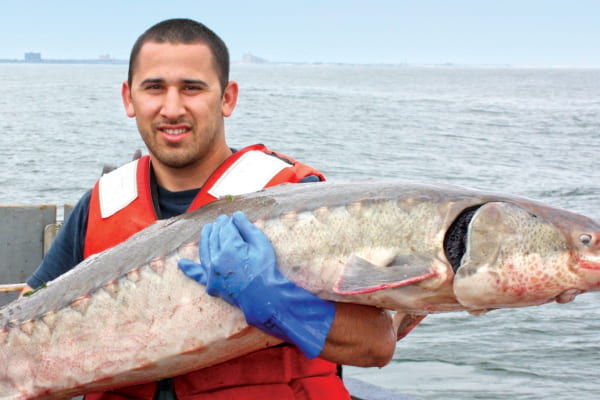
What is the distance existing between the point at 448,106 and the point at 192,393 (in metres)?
51.6

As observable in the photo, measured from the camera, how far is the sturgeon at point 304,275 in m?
2.62

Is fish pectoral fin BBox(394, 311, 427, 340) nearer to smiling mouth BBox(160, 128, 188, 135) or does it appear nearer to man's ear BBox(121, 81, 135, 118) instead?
smiling mouth BBox(160, 128, 188, 135)

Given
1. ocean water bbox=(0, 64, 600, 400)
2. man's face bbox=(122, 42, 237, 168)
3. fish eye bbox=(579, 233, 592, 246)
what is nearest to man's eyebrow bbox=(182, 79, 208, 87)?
man's face bbox=(122, 42, 237, 168)

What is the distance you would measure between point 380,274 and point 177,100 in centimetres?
131

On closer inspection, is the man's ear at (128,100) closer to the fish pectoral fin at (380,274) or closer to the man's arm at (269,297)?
the man's arm at (269,297)

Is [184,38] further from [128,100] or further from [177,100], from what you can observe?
[128,100]

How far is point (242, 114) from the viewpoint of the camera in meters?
44.4

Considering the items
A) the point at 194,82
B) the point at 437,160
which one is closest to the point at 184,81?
the point at 194,82

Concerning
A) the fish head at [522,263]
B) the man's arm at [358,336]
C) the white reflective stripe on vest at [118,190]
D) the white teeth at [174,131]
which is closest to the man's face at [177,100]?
the white teeth at [174,131]

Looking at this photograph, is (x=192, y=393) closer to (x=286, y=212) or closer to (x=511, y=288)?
(x=286, y=212)

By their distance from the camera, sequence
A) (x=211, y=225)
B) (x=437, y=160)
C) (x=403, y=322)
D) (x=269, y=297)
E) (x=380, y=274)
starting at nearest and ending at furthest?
1. (x=380, y=274)
2. (x=269, y=297)
3. (x=211, y=225)
4. (x=403, y=322)
5. (x=437, y=160)

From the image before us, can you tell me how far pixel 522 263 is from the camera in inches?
103

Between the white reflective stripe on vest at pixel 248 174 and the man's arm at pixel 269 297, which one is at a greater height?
the white reflective stripe on vest at pixel 248 174

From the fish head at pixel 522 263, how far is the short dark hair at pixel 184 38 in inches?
58.1
